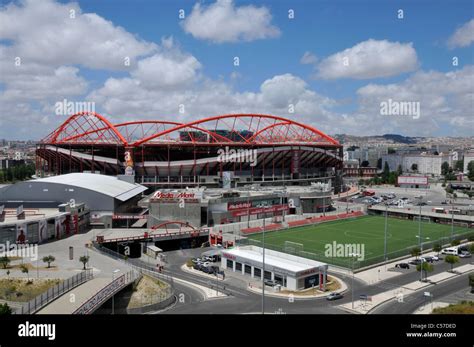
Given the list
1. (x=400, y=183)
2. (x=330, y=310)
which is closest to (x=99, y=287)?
(x=330, y=310)

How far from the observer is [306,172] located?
63625 mm

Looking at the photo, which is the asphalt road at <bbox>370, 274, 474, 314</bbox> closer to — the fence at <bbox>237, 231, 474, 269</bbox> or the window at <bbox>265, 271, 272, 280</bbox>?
the fence at <bbox>237, 231, 474, 269</bbox>

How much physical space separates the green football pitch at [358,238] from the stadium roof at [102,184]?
1345 cm

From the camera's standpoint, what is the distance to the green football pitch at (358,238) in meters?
29.2

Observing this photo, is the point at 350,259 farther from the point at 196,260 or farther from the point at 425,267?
the point at 196,260

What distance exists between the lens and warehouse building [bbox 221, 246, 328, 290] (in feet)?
75.0

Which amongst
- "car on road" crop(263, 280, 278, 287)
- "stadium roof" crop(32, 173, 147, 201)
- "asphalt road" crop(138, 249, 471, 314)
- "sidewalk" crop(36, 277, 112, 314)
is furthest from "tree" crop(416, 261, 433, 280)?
"stadium roof" crop(32, 173, 147, 201)

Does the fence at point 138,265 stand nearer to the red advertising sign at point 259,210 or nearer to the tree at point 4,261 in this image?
the tree at point 4,261

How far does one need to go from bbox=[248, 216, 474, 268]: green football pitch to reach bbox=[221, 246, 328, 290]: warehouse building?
2.81 metres

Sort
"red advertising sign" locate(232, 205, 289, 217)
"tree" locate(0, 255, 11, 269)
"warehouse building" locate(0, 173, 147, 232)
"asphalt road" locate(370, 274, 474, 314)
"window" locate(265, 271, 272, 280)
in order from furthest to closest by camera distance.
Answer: "red advertising sign" locate(232, 205, 289, 217)
"warehouse building" locate(0, 173, 147, 232)
"window" locate(265, 271, 272, 280)
"tree" locate(0, 255, 11, 269)
"asphalt road" locate(370, 274, 474, 314)

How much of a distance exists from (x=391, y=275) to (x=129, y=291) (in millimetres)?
14275

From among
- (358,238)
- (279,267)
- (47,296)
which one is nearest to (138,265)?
(279,267)

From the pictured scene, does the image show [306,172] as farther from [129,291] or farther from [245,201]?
[129,291]
